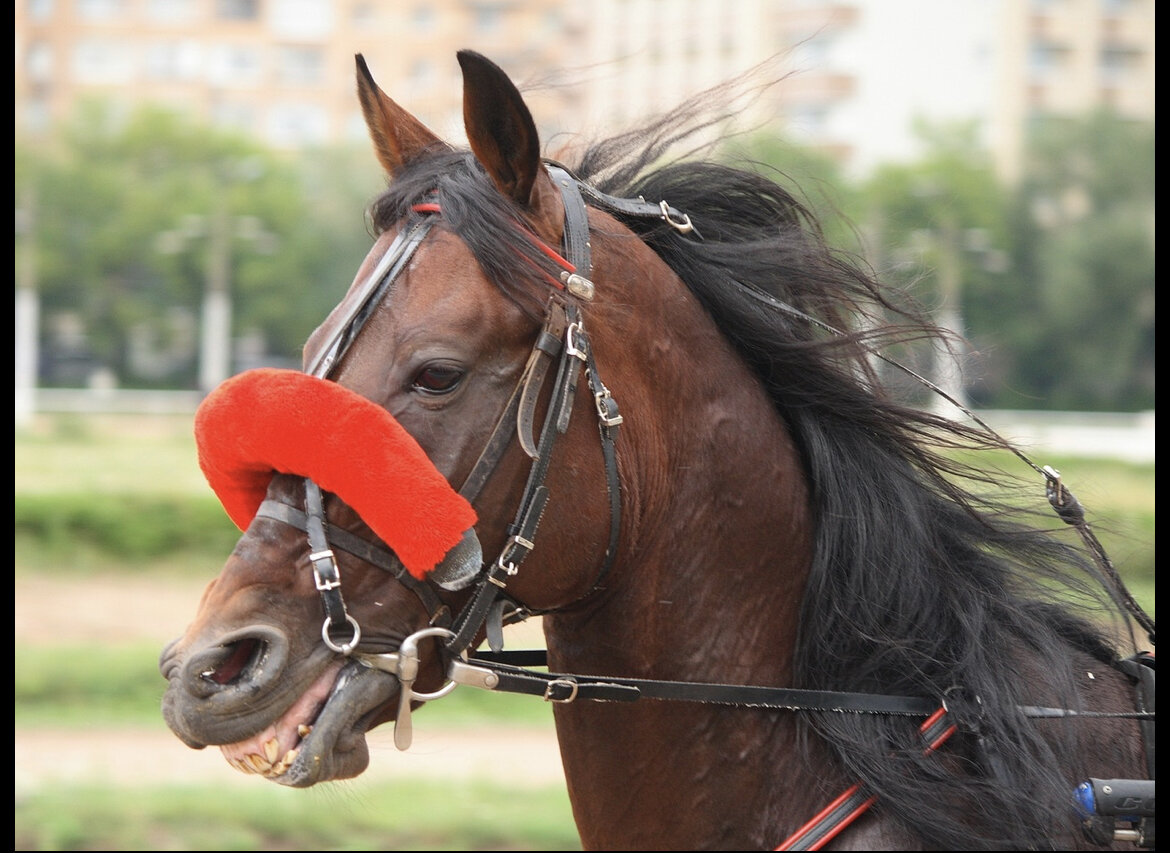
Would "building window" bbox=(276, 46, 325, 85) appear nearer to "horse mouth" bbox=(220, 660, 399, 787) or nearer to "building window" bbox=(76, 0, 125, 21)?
"building window" bbox=(76, 0, 125, 21)

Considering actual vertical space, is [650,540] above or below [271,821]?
above

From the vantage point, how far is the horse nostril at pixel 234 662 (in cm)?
198

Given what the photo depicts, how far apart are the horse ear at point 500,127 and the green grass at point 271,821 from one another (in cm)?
422

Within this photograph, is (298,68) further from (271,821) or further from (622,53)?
(271,821)

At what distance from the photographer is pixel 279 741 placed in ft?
6.52

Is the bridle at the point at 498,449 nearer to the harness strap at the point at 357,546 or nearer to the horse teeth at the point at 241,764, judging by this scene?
the harness strap at the point at 357,546

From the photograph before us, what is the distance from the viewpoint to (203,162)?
154 feet

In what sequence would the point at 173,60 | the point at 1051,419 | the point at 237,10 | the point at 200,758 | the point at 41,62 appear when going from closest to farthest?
the point at 200,758, the point at 1051,419, the point at 41,62, the point at 173,60, the point at 237,10

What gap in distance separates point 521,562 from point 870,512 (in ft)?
2.50

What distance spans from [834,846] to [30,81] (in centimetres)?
6628

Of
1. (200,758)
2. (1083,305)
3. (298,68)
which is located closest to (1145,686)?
(200,758)

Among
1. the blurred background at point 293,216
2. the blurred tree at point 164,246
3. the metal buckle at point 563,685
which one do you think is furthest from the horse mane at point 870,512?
the blurred tree at point 164,246

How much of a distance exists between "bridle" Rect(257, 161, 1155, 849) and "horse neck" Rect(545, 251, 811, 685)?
0.07 m

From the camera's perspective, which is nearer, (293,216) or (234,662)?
(234,662)
